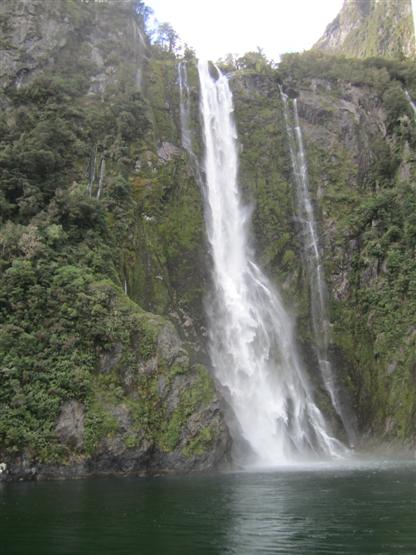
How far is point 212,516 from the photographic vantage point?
1329 cm

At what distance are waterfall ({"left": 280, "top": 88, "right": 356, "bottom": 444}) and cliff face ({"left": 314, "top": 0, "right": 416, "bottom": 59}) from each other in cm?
4217

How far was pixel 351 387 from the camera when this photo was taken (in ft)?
108

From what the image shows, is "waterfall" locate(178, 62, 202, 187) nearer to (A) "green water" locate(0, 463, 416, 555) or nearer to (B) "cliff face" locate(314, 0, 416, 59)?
(A) "green water" locate(0, 463, 416, 555)

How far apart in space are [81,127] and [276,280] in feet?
50.5

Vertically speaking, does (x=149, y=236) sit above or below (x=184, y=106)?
below

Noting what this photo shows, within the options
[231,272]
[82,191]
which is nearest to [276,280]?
[231,272]

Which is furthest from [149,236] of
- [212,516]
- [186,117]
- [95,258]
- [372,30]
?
[372,30]

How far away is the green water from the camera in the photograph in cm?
1066

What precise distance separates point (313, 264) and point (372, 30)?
7501cm

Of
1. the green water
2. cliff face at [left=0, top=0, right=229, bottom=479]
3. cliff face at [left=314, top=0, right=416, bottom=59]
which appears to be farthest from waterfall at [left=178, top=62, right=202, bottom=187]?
cliff face at [left=314, top=0, right=416, bottom=59]

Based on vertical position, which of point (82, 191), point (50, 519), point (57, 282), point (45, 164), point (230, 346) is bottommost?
point (50, 519)

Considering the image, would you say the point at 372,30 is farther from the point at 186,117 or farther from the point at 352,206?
the point at 352,206

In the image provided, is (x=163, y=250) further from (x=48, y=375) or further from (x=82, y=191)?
(x=48, y=375)

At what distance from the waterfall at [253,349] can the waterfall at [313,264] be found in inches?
59.1
